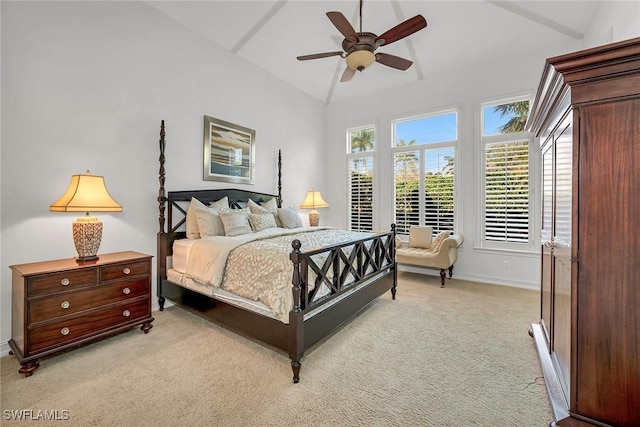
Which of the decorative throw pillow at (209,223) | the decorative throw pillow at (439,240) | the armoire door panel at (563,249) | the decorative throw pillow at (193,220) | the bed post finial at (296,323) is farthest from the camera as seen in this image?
the decorative throw pillow at (439,240)

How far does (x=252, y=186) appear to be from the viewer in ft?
15.4

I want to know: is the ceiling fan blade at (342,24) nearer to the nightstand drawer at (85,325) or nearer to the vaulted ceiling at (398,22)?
the vaulted ceiling at (398,22)

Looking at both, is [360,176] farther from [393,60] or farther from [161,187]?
[161,187]

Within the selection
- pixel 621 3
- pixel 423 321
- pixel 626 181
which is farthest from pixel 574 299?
pixel 621 3

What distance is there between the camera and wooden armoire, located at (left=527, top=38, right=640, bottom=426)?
1279 mm

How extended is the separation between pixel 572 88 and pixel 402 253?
11.3 feet

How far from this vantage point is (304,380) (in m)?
2.05

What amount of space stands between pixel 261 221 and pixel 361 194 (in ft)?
8.90

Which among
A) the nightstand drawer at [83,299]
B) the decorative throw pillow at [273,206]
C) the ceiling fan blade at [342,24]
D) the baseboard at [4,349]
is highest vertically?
the ceiling fan blade at [342,24]

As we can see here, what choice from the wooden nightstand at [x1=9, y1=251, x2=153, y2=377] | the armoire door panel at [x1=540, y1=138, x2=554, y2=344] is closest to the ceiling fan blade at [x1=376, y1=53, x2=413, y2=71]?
the armoire door panel at [x1=540, y1=138, x2=554, y2=344]

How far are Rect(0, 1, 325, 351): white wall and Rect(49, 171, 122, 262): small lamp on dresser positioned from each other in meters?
0.41

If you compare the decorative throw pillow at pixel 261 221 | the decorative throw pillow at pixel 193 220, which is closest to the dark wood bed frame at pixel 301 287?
the decorative throw pillow at pixel 193 220

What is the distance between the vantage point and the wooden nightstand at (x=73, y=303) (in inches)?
83.5

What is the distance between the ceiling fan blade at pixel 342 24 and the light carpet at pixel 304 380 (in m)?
2.91
